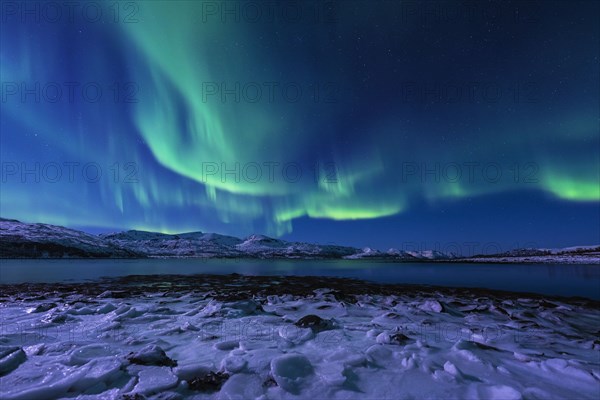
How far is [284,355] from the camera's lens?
5953 mm

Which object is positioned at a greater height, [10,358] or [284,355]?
[10,358]

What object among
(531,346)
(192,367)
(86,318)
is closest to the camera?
(192,367)

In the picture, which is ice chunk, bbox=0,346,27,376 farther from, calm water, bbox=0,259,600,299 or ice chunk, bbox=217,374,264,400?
calm water, bbox=0,259,600,299

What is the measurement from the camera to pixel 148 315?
1043 centimetres

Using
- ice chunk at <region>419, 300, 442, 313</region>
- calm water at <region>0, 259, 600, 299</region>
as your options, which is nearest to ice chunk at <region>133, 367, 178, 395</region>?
ice chunk at <region>419, 300, 442, 313</region>

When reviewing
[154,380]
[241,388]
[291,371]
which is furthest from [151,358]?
[291,371]

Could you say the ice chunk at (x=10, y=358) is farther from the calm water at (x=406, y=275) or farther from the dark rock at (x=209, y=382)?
the calm water at (x=406, y=275)

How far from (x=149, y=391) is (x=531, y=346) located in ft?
30.8

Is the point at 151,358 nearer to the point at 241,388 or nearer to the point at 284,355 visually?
the point at 241,388

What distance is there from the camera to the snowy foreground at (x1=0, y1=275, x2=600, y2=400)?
491cm

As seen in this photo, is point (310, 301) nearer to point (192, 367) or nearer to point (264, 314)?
point (264, 314)

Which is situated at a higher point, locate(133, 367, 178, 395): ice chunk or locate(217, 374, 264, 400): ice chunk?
locate(133, 367, 178, 395): ice chunk

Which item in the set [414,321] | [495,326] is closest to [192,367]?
[414,321]

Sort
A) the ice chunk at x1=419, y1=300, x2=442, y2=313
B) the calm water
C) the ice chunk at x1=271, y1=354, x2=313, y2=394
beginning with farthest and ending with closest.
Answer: the calm water
the ice chunk at x1=419, y1=300, x2=442, y2=313
the ice chunk at x1=271, y1=354, x2=313, y2=394
